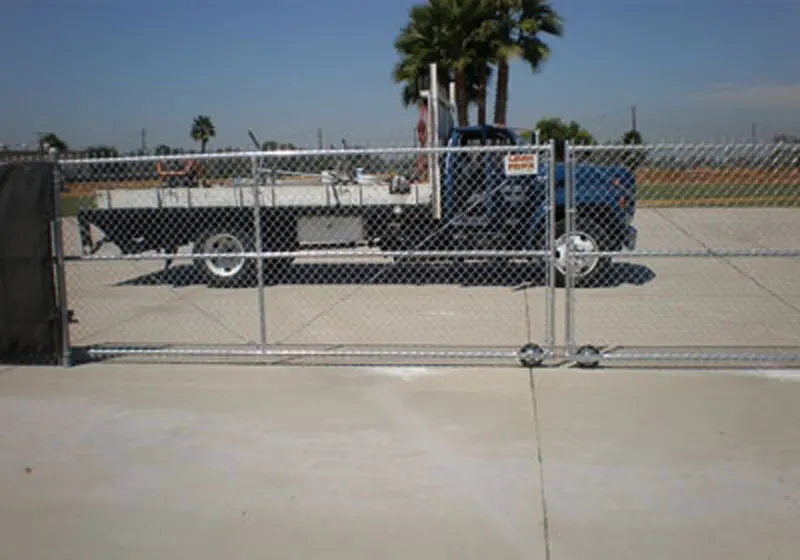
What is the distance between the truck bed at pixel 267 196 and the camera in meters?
11.4

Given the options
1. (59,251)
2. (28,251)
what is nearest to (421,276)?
(59,251)

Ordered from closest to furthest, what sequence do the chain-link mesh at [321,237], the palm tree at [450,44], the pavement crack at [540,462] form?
the pavement crack at [540,462] < the chain-link mesh at [321,237] < the palm tree at [450,44]

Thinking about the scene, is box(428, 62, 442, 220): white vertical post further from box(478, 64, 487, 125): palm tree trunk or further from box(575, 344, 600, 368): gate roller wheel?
box(478, 64, 487, 125): palm tree trunk

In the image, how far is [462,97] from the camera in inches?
1120

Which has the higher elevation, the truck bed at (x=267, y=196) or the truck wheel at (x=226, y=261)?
the truck bed at (x=267, y=196)

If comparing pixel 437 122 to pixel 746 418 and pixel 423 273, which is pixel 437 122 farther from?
pixel 746 418

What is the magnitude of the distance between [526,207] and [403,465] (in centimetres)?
678

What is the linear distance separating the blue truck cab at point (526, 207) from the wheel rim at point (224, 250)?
10.8ft

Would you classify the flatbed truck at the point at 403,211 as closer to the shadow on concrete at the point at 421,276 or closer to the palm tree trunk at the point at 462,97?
the shadow on concrete at the point at 421,276

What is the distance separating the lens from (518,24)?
90.8 feet

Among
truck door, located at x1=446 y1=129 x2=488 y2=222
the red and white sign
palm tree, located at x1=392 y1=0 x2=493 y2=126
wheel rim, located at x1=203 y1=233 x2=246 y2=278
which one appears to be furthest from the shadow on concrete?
palm tree, located at x1=392 y1=0 x2=493 y2=126

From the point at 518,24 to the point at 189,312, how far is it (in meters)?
20.9

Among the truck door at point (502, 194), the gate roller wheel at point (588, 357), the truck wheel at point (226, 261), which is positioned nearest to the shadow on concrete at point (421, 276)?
the truck wheel at point (226, 261)

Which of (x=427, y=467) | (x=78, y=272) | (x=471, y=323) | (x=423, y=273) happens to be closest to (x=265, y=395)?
(x=427, y=467)
